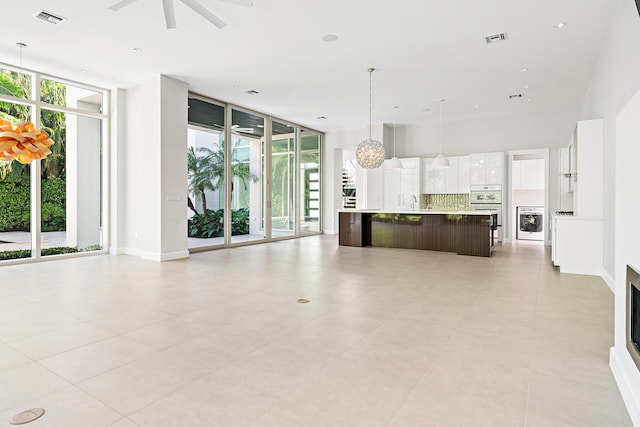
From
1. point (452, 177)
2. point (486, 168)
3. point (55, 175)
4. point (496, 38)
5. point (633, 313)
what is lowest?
point (633, 313)

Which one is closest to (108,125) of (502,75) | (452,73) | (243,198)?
(243,198)

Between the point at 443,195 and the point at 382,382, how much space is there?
9054 millimetres

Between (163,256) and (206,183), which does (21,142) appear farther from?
(206,183)

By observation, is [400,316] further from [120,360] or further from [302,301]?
[120,360]

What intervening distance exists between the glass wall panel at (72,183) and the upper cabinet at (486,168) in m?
8.87

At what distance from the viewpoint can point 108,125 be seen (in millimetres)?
7715

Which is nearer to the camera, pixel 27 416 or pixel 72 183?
pixel 27 416

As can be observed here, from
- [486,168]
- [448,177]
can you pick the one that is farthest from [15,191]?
[486,168]

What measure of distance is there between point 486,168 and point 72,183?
31.1 feet

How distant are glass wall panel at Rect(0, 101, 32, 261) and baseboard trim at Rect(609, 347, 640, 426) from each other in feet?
26.9

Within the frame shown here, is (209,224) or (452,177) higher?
(452,177)

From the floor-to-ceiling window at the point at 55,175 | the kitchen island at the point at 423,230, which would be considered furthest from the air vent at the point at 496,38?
the floor-to-ceiling window at the point at 55,175

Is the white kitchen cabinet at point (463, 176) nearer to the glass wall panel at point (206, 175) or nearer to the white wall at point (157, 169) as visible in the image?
the glass wall panel at point (206, 175)

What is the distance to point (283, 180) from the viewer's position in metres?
10.8
